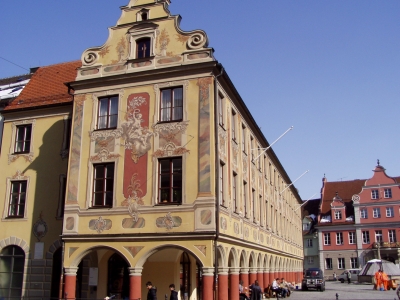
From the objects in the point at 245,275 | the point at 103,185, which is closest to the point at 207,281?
the point at 103,185

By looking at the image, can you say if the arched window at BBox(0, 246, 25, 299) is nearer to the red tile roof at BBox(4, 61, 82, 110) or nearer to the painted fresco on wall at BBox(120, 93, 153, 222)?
the painted fresco on wall at BBox(120, 93, 153, 222)

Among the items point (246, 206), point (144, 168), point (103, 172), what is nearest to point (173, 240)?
point (144, 168)

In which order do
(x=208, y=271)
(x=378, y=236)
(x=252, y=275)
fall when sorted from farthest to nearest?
(x=378, y=236), (x=252, y=275), (x=208, y=271)

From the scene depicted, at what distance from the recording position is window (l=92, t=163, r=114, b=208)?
69.1 feet

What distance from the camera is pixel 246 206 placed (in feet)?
88.1

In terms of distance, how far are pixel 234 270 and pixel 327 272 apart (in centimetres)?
5512

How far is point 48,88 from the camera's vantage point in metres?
28.1

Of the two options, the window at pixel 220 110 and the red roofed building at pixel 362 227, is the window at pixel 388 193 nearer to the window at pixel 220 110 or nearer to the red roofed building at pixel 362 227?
the red roofed building at pixel 362 227

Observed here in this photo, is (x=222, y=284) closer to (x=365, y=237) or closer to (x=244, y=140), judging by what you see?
(x=244, y=140)

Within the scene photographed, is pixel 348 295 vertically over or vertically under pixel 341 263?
under

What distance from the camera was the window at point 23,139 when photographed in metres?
25.7

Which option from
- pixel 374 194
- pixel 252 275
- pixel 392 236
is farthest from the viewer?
pixel 374 194

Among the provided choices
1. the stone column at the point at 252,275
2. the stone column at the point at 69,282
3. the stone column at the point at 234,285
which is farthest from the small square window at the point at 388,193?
the stone column at the point at 69,282

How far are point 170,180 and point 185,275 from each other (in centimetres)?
627
